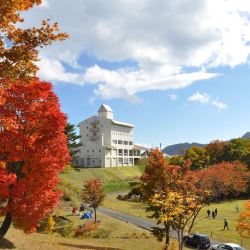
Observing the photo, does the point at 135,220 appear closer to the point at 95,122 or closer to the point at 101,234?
the point at 101,234

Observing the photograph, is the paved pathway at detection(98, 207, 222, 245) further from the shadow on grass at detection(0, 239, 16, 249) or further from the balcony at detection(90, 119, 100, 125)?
the balcony at detection(90, 119, 100, 125)

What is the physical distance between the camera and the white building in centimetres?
12756

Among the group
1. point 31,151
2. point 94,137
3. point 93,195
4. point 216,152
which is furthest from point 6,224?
point 94,137

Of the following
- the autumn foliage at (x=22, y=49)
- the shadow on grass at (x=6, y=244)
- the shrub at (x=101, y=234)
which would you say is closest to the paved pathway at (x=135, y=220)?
the shrub at (x=101, y=234)

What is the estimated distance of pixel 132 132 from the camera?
146m

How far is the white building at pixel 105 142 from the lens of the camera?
419ft

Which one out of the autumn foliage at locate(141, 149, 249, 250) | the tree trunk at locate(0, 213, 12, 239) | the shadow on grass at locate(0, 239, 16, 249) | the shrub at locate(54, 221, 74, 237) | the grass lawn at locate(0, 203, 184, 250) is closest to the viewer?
the shadow on grass at locate(0, 239, 16, 249)

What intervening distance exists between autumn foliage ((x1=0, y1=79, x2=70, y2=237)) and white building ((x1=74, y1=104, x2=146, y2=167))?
10039 cm

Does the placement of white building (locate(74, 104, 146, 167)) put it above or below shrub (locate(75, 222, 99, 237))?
above

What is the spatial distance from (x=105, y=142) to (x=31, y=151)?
107 metres

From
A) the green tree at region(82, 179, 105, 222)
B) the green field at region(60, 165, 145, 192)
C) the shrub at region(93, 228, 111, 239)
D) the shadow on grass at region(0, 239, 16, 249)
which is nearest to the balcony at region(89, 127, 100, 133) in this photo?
the green field at region(60, 165, 145, 192)

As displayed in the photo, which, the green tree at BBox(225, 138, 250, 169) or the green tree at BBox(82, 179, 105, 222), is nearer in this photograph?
the green tree at BBox(82, 179, 105, 222)

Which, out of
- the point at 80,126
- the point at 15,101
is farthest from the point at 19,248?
the point at 80,126

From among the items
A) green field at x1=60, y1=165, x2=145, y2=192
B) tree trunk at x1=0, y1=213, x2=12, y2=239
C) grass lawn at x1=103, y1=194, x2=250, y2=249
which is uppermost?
green field at x1=60, y1=165, x2=145, y2=192
